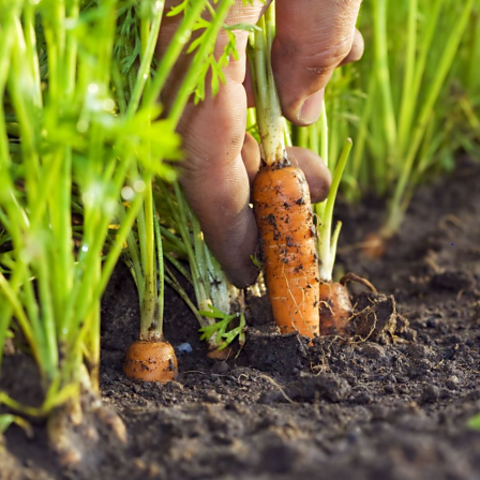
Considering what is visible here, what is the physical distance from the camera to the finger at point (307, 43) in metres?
1.40

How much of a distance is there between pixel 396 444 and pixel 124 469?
0.41m

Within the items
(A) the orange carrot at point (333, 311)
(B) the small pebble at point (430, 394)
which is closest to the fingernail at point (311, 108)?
(A) the orange carrot at point (333, 311)

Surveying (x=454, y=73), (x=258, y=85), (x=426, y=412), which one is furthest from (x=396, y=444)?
(x=454, y=73)

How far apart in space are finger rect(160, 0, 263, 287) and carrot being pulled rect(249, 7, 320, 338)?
0.05 metres

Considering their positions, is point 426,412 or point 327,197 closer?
point 426,412

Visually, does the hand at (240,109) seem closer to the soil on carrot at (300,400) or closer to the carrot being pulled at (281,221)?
the carrot being pulled at (281,221)

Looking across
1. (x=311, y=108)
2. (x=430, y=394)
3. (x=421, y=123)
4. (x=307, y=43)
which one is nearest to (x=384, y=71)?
(x=421, y=123)

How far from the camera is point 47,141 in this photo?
2.97 ft

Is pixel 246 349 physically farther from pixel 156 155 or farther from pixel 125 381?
pixel 156 155

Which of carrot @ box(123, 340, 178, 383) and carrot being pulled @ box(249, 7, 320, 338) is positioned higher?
carrot being pulled @ box(249, 7, 320, 338)

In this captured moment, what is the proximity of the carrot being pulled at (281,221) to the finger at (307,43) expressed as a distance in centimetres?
3

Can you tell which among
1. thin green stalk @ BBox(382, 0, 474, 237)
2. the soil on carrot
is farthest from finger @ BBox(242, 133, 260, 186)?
thin green stalk @ BBox(382, 0, 474, 237)

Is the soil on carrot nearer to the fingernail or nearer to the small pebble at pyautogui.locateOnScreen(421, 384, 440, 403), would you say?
the small pebble at pyautogui.locateOnScreen(421, 384, 440, 403)

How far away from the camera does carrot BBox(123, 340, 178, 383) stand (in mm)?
1419
